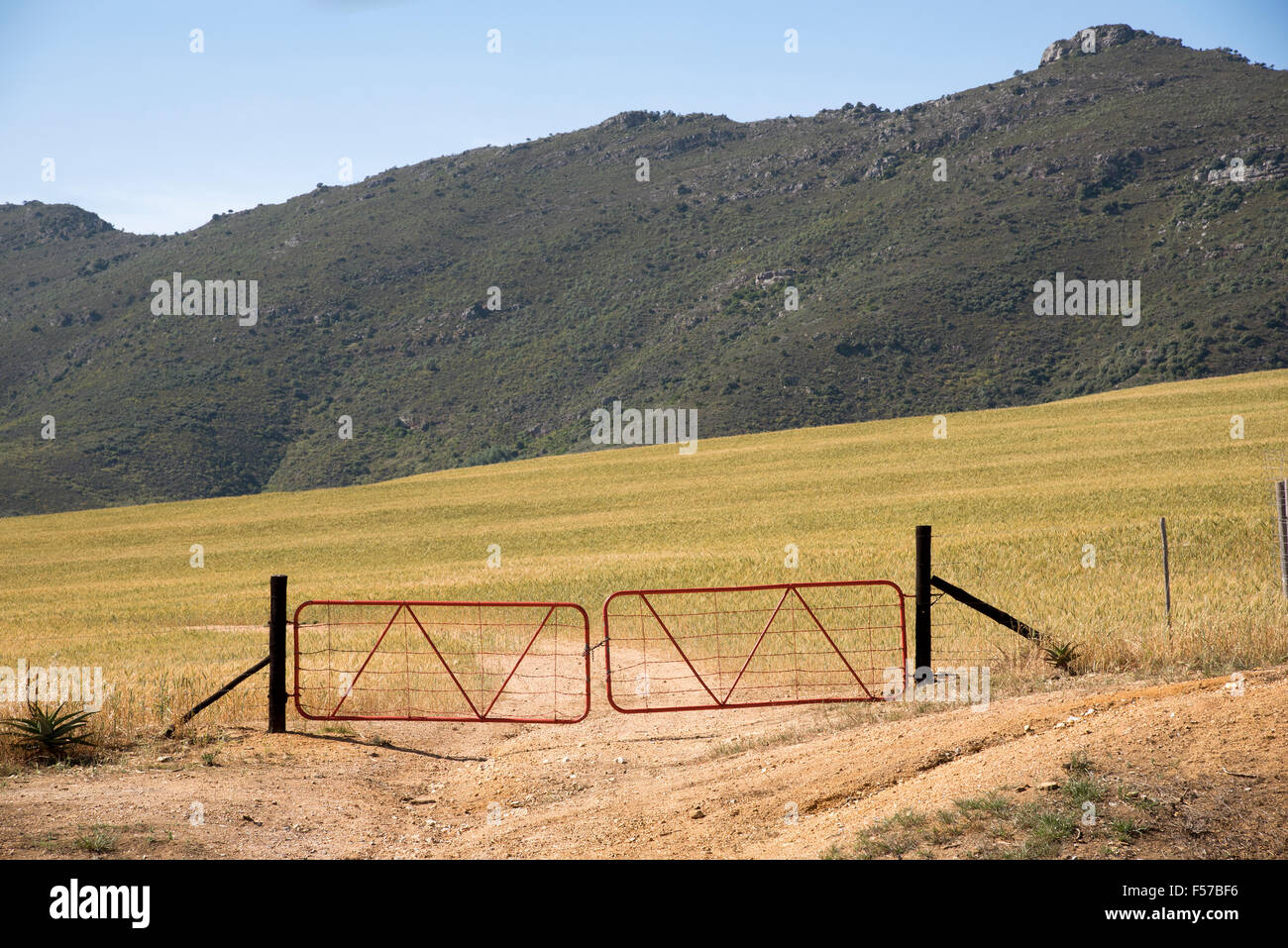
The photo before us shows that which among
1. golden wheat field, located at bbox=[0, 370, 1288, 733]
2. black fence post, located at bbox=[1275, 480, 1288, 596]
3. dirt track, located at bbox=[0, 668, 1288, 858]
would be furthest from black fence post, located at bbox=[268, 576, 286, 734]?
black fence post, located at bbox=[1275, 480, 1288, 596]

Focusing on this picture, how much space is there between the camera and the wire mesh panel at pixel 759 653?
40.5 ft

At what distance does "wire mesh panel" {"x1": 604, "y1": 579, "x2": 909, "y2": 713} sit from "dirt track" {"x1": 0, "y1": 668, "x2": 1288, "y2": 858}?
129 centimetres

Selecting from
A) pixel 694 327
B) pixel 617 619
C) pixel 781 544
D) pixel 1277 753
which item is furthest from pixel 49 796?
pixel 694 327

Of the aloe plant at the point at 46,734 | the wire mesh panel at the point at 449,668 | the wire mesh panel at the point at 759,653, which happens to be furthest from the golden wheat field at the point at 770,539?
the wire mesh panel at the point at 759,653

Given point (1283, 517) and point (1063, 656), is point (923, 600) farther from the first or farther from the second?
point (1283, 517)

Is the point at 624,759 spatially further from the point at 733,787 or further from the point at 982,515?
the point at 982,515

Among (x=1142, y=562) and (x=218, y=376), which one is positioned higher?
(x=218, y=376)

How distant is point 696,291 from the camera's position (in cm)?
11919

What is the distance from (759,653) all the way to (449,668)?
4.43m

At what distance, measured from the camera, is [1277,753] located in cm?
629

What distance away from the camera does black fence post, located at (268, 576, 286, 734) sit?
10.9 metres

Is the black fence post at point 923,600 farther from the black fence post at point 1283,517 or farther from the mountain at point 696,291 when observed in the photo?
the mountain at point 696,291

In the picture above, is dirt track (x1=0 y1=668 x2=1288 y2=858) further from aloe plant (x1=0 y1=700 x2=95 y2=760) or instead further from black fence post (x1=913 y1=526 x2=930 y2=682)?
black fence post (x1=913 y1=526 x2=930 y2=682)

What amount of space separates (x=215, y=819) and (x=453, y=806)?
1947mm
